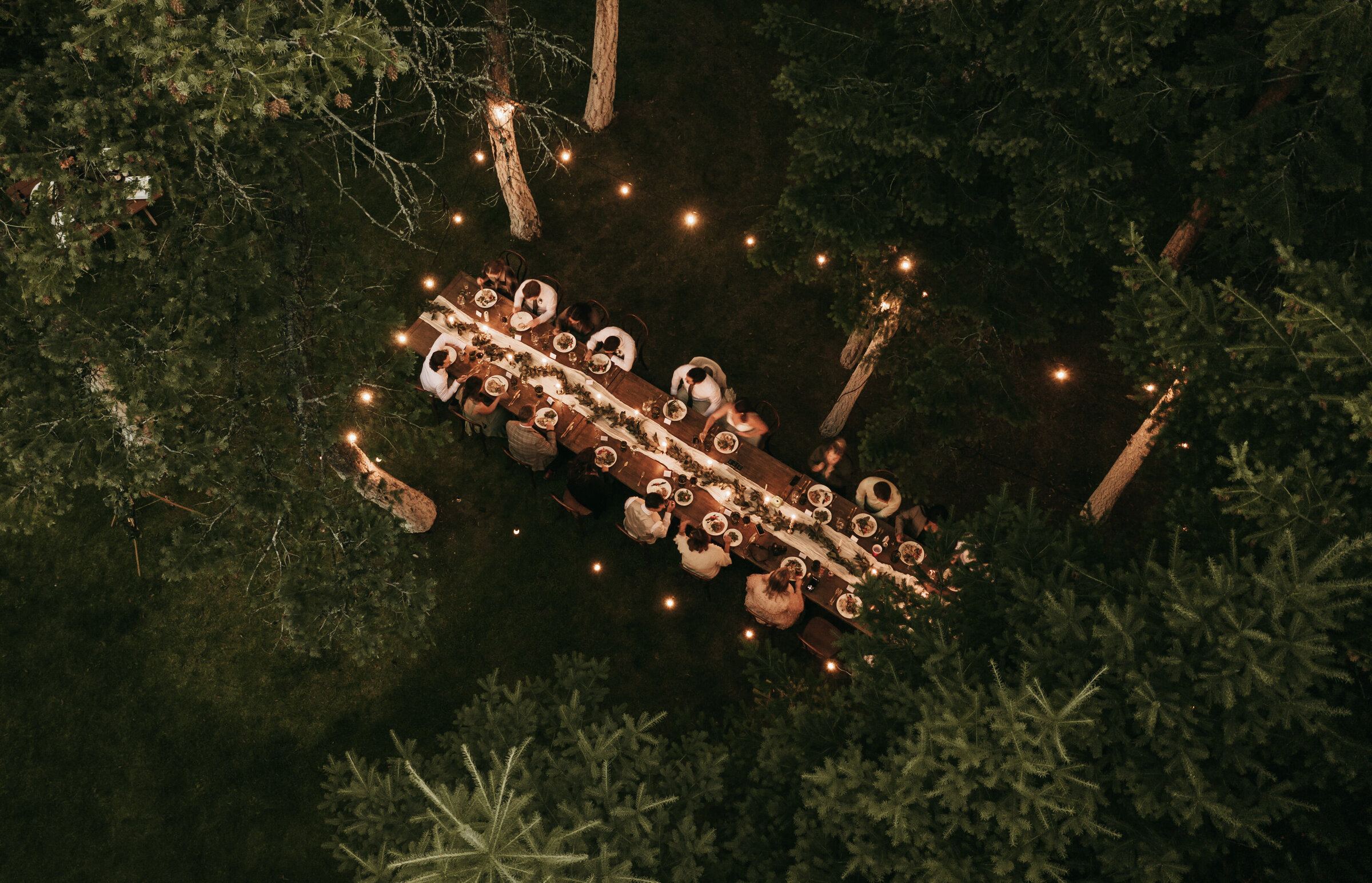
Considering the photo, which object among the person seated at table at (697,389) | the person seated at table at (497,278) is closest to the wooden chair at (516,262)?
the person seated at table at (497,278)

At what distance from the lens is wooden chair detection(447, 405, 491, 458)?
8.82 m

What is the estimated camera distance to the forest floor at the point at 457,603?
26.9 feet

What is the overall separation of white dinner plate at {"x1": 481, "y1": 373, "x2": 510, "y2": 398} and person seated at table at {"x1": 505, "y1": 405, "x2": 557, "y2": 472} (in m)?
0.29

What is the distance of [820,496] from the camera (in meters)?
7.98

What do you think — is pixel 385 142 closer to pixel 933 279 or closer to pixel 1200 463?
pixel 933 279

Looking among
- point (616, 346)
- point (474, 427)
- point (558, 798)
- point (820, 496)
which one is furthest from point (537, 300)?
point (558, 798)

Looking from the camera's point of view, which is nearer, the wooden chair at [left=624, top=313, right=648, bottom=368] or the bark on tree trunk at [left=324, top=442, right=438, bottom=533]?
the bark on tree trunk at [left=324, top=442, right=438, bottom=533]

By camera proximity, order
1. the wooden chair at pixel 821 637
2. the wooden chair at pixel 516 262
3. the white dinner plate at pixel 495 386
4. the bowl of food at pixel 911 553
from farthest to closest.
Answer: the wooden chair at pixel 516 262, the white dinner plate at pixel 495 386, the wooden chair at pixel 821 637, the bowl of food at pixel 911 553

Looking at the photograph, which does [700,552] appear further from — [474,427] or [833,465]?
[474,427]

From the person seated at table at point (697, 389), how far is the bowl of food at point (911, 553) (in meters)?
2.58

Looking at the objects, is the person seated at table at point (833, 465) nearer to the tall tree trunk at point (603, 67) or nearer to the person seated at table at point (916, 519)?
the person seated at table at point (916, 519)

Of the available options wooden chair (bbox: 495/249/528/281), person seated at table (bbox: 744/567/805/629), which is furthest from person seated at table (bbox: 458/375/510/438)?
person seated at table (bbox: 744/567/805/629)

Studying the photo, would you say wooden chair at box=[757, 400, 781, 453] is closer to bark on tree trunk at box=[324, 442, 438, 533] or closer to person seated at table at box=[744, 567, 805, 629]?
person seated at table at box=[744, 567, 805, 629]

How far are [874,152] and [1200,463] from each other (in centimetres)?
347
